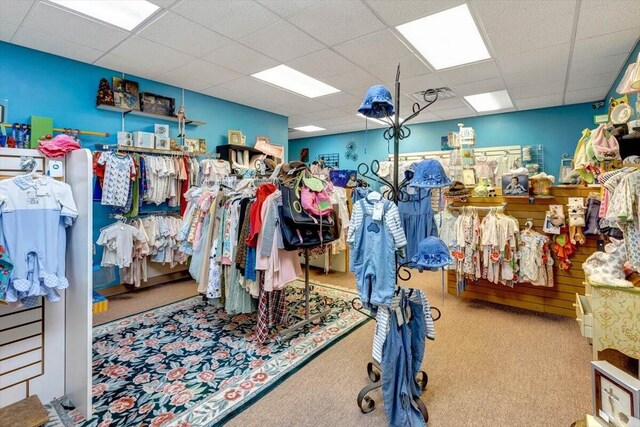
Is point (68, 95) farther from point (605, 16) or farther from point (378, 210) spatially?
point (605, 16)

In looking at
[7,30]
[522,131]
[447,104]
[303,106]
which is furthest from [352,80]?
[522,131]

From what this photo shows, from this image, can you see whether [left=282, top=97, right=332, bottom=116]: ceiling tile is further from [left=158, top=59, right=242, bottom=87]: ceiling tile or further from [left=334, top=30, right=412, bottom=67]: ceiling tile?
[left=334, top=30, right=412, bottom=67]: ceiling tile

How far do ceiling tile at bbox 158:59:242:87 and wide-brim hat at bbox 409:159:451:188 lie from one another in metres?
3.22

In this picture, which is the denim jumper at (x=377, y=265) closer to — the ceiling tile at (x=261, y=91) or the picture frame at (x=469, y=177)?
the picture frame at (x=469, y=177)

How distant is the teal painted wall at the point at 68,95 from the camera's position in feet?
11.5

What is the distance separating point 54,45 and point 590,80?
6.90 meters

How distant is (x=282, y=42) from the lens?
3.40 meters

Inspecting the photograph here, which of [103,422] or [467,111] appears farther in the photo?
[467,111]

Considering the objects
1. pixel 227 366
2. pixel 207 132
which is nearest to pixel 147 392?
pixel 227 366

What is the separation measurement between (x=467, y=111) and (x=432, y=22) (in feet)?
12.6

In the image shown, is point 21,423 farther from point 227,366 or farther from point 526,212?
point 526,212

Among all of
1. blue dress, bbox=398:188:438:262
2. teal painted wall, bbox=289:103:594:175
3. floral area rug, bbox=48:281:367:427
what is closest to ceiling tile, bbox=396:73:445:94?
teal painted wall, bbox=289:103:594:175

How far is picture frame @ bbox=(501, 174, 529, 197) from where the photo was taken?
3.50 meters

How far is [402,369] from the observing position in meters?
1.79
